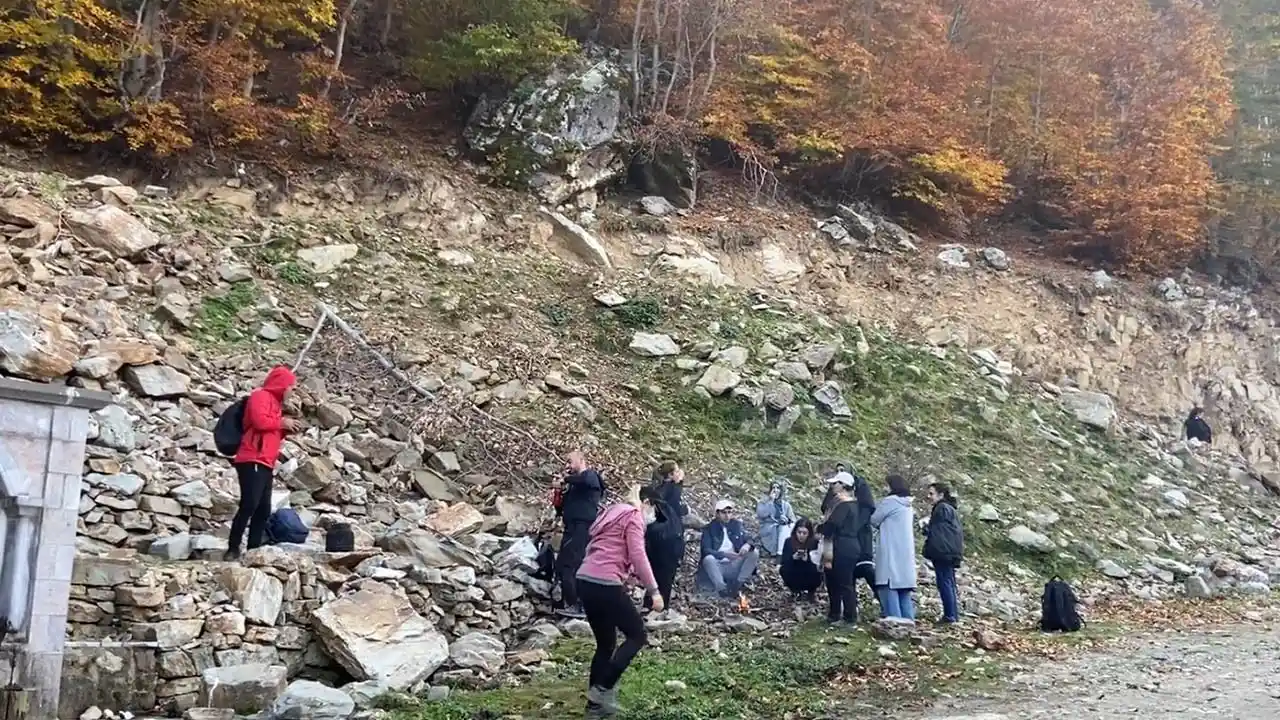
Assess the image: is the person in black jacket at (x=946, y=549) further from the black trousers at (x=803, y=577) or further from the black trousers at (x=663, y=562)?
the black trousers at (x=663, y=562)

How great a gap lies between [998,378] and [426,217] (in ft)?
35.3

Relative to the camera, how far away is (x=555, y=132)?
791 inches

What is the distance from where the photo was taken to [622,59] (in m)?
22.3

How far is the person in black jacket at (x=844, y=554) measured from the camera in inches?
424

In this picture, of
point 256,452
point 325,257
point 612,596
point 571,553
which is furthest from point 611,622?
point 325,257

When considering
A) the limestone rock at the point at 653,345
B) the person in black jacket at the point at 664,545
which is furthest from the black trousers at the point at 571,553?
the limestone rock at the point at 653,345

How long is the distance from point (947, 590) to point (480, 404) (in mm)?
6643

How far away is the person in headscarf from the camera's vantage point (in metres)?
12.8

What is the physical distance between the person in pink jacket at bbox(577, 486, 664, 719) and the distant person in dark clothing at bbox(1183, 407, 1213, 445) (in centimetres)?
1783

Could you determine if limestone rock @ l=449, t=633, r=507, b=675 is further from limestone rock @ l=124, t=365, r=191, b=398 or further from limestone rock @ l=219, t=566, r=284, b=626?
limestone rock @ l=124, t=365, r=191, b=398

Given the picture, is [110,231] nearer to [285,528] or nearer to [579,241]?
[285,528]

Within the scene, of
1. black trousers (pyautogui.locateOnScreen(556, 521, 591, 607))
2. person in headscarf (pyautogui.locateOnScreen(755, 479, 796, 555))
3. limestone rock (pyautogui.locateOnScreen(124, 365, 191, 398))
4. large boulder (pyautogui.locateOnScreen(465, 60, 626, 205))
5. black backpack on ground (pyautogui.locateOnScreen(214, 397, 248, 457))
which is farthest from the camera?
large boulder (pyautogui.locateOnScreen(465, 60, 626, 205))

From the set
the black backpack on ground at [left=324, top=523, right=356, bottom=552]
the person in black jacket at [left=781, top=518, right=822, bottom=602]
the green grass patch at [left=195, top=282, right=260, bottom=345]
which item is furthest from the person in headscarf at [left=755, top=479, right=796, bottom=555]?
the green grass patch at [left=195, top=282, right=260, bottom=345]

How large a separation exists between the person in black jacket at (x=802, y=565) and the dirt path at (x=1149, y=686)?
9.49 feet
